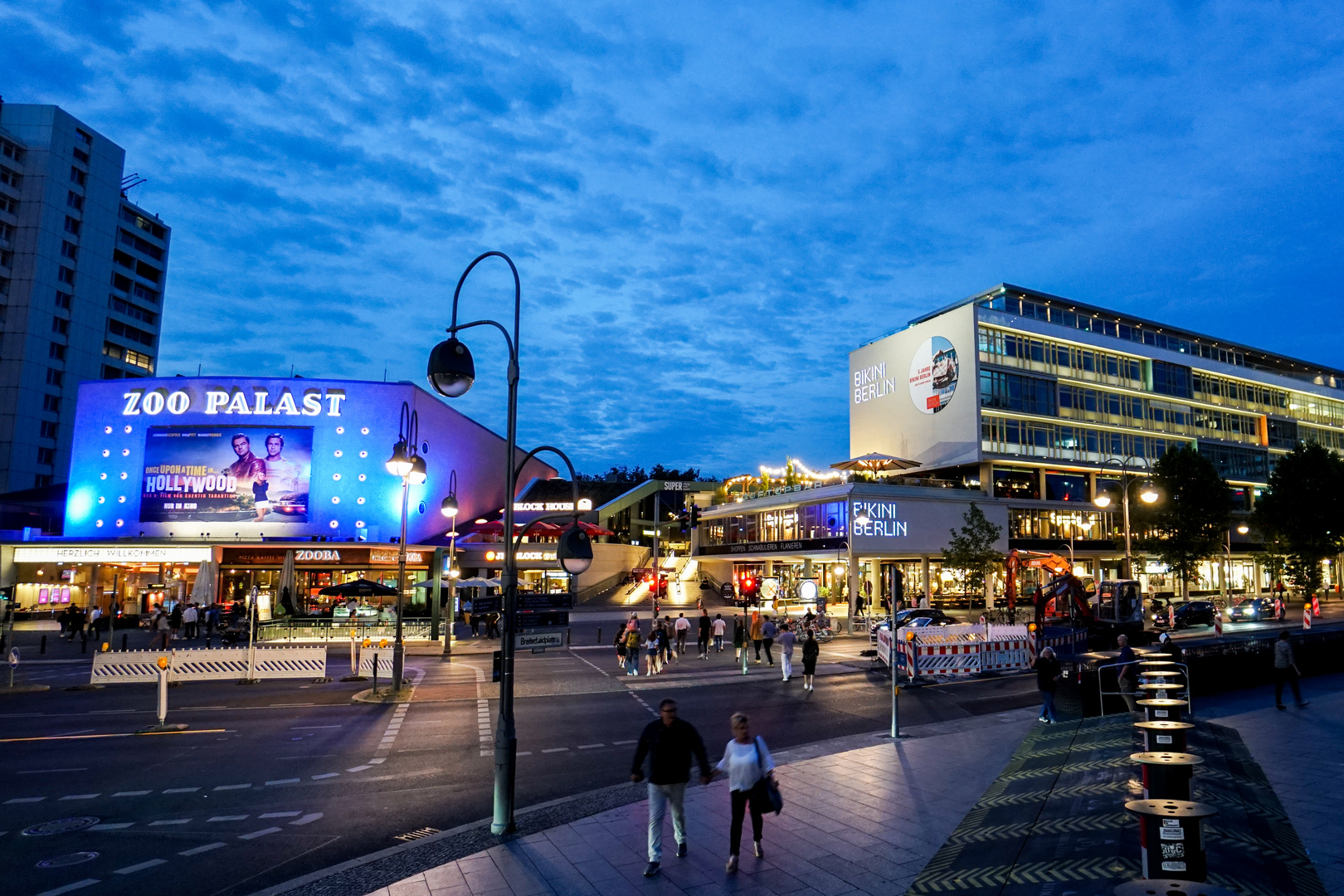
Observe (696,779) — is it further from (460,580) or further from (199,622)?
A: (460,580)

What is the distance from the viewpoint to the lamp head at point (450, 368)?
10.2 meters

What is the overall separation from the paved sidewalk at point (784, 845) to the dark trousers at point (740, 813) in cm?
27

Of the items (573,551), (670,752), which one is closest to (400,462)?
(573,551)

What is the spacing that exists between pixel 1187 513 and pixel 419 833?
55892 millimetres

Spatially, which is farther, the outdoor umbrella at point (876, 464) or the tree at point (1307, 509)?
the outdoor umbrella at point (876, 464)

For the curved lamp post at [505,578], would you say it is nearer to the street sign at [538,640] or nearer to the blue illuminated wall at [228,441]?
the street sign at [538,640]

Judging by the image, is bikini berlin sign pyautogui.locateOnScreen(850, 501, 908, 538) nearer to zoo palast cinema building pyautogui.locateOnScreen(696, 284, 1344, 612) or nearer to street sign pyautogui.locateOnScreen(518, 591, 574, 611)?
zoo palast cinema building pyautogui.locateOnScreen(696, 284, 1344, 612)

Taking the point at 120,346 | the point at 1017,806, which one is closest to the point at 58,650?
the point at 1017,806

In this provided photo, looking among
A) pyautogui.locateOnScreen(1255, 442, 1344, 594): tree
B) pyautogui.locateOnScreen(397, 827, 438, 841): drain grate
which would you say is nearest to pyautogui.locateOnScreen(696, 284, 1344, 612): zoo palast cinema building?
pyautogui.locateOnScreen(1255, 442, 1344, 594): tree

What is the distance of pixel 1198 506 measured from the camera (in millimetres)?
51531

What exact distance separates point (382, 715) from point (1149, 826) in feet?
54.5

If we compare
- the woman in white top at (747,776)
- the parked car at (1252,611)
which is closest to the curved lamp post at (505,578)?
the woman in white top at (747,776)

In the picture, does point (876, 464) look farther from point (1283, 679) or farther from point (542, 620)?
point (542, 620)

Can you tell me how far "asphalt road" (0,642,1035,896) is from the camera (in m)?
9.09
